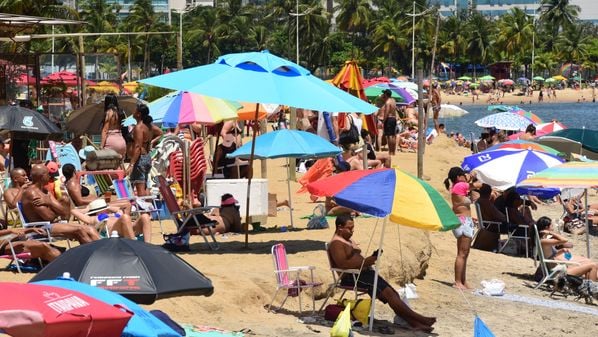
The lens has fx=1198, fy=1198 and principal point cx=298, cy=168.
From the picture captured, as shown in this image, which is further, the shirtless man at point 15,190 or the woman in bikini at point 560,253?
the woman in bikini at point 560,253

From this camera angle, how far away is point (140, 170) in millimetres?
14508

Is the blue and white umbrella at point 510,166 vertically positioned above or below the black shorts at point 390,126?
above

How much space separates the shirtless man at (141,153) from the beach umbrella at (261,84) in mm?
2281

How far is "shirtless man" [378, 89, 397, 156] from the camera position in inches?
968

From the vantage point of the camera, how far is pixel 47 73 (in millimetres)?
27266

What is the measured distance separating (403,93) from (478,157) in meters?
18.1

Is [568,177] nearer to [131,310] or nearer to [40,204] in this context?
[40,204]

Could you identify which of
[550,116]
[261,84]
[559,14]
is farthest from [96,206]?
[559,14]

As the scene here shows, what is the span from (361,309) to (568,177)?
5037mm

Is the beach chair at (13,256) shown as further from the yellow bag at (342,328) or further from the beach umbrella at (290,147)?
the beach umbrella at (290,147)

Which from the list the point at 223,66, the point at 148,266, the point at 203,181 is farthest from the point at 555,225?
the point at 148,266

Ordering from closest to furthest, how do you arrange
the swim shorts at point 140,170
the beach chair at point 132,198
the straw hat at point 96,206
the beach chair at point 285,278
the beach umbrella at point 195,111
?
the beach chair at point 285,278 → the straw hat at point 96,206 → the beach chair at point 132,198 → the swim shorts at point 140,170 → the beach umbrella at point 195,111

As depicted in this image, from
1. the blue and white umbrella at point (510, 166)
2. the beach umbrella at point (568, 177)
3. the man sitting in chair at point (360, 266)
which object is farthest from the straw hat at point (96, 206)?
the blue and white umbrella at point (510, 166)

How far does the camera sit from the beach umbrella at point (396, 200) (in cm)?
1007
